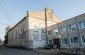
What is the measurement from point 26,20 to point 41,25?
4590 millimetres

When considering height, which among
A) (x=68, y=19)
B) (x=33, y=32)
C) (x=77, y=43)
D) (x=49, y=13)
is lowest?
(x=77, y=43)

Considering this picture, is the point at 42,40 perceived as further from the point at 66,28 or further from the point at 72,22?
the point at 72,22

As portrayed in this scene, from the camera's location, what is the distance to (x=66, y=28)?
27.5 m

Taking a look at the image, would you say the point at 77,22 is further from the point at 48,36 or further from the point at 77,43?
the point at 48,36

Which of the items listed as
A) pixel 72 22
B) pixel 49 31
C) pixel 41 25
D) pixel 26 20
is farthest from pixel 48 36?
pixel 72 22

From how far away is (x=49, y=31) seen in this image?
34.3 metres

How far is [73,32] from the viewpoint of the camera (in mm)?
25641

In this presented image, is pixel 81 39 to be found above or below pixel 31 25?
below

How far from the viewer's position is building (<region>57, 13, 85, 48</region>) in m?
23.6

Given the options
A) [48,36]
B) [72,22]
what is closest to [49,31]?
[48,36]

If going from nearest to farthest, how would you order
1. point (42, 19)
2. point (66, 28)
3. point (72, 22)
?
point (72, 22) < point (66, 28) < point (42, 19)

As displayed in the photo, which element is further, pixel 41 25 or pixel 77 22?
pixel 41 25

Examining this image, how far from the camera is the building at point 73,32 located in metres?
23.6

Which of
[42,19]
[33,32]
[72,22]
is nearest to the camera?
[72,22]
